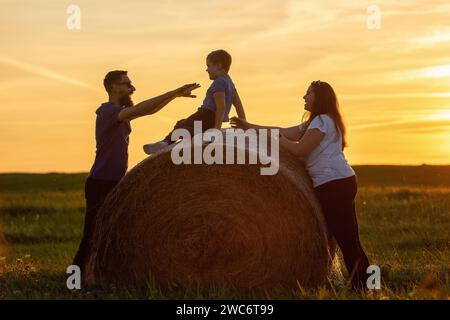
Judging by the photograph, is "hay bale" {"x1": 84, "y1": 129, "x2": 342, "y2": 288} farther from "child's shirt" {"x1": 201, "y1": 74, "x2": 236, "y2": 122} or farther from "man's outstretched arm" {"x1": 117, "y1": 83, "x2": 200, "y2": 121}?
"child's shirt" {"x1": 201, "y1": 74, "x2": 236, "y2": 122}

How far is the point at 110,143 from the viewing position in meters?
9.45

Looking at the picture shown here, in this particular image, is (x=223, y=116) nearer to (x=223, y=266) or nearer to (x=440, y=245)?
(x=223, y=266)

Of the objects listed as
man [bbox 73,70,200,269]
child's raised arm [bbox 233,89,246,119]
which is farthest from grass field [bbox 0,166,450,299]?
child's raised arm [bbox 233,89,246,119]

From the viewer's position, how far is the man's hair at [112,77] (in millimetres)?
9586

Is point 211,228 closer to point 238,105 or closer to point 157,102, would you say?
point 157,102

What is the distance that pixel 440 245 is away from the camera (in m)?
14.0

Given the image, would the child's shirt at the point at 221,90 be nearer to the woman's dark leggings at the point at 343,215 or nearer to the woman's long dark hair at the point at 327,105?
the woman's long dark hair at the point at 327,105

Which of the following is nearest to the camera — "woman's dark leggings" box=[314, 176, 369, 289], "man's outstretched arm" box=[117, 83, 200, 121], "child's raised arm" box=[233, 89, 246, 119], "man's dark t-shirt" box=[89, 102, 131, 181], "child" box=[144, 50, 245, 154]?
"woman's dark leggings" box=[314, 176, 369, 289]

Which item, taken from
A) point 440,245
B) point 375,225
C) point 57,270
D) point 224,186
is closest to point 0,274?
point 57,270

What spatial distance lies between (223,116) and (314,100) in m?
1.47

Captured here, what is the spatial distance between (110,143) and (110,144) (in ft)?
0.04

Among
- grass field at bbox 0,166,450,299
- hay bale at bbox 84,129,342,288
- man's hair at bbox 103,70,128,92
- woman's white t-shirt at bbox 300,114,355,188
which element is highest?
man's hair at bbox 103,70,128,92

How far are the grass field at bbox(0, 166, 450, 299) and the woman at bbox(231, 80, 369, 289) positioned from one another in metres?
0.47

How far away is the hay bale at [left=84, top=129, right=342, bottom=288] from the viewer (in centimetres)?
873
